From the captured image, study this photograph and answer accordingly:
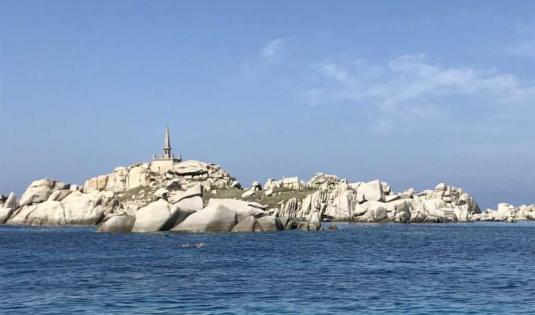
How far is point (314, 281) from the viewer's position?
33.2m

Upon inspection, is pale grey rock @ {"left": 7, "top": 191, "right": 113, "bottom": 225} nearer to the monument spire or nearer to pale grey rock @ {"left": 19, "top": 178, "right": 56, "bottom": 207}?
pale grey rock @ {"left": 19, "top": 178, "right": 56, "bottom": 207}

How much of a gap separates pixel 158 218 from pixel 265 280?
4195 centimetres

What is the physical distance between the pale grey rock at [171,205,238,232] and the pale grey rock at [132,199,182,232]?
1.35 metres

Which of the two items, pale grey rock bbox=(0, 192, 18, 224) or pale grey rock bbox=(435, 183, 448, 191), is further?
pale grey rock bbox=(435, 183, 448, 191)

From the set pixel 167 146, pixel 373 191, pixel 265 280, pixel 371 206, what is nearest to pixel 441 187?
pixel 373 191

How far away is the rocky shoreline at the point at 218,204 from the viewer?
251ft

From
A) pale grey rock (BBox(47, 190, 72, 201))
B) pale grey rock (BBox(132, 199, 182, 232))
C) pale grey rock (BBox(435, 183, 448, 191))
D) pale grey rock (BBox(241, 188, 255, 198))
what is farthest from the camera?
pale grey rock (BBox(435, 183, 448, 191))

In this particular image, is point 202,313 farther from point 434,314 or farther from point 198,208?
point 198,208

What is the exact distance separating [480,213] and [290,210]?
54.8 metres

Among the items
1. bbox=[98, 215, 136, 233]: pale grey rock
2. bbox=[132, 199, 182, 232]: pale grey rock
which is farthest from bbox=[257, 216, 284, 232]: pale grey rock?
bbox=[98, 215, 136, 233]: pale grey rock

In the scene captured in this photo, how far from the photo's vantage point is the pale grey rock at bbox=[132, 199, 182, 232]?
73.4m

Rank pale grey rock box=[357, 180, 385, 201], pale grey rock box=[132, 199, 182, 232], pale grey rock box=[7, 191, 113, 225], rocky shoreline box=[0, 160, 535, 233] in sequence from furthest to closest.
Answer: pale grey rock box=[357, 180, 385, 201] → pale grey rock box=[7, 191, 113, 225] → rocky shoreline box=[0, 160, 535, 233] → pale grey rock box=[132, 199, 182, 232]

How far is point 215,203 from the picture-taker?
7706 cm

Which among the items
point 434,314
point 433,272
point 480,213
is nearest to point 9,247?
point 433,272
